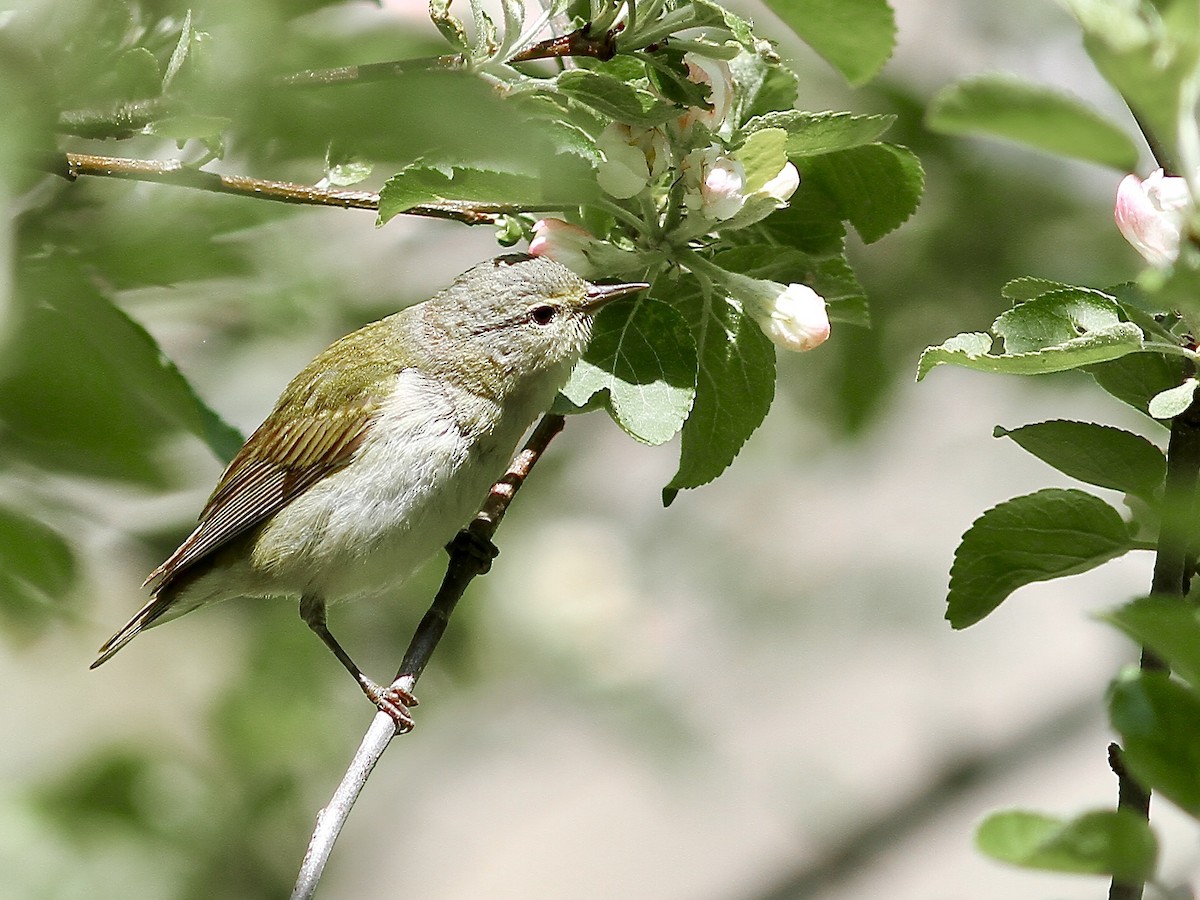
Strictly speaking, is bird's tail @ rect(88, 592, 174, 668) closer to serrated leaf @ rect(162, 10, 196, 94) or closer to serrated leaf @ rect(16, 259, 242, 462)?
serrated leaf @ rect(16, 259, 242, 462)

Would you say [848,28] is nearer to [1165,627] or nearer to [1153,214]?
[1153,214]

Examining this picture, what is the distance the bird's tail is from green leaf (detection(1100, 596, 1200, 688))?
2.61 m

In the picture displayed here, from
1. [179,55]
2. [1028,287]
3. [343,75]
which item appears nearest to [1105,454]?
[1028,287]

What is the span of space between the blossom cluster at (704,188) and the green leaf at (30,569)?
0.84 meters

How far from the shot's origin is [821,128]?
1604 mm

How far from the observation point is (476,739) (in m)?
5.57

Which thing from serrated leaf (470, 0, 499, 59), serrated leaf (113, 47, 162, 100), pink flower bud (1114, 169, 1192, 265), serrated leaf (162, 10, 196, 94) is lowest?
pink flower bud (1114, 169, 1192, 265)

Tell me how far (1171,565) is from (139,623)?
7.87ft

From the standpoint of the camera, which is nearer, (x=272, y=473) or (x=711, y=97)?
(x=711, y=97)

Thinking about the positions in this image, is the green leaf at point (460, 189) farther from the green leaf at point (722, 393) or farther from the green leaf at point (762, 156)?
the green leaf at point (722, 393)

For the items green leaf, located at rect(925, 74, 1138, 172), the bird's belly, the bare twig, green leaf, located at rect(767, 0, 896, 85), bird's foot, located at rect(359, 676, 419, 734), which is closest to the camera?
green leaf, located at rect(925, 74, 1138, 172)

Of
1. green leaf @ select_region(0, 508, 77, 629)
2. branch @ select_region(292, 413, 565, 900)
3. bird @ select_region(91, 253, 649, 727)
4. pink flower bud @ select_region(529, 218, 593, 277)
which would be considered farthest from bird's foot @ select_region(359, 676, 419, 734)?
green leaf @ select_region(0, 508, 77, 629)

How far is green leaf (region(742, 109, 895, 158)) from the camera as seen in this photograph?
5.13 ft

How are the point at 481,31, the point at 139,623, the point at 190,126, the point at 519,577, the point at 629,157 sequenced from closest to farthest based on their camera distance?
the point at 190,126
the point at 481,31
the point at 629,157
the point at 139,623
the point at 519,577
